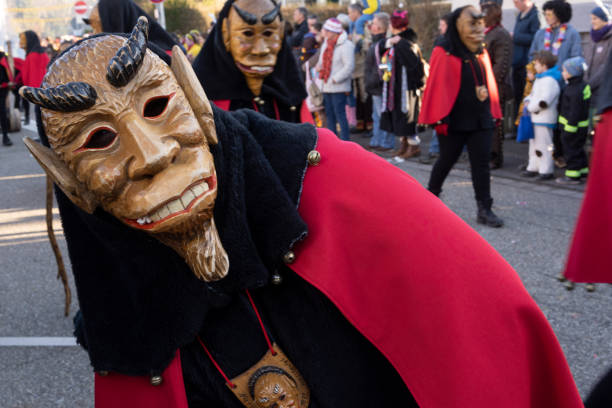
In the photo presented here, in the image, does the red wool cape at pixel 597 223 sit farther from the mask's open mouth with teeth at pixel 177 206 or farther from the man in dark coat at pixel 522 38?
the man in dark coat at pixel 522 38

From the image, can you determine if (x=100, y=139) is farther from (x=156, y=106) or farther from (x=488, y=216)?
(x=488, y=216)

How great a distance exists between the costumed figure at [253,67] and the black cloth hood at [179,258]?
7.44ft

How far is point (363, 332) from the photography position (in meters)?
1.43

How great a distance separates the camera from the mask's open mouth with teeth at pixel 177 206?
129 cm

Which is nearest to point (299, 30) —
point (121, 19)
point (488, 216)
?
point (488, 216)

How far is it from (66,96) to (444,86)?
4659mm

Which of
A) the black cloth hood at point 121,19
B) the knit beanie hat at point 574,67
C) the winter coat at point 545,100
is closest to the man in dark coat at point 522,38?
the winter coat at point 545,100

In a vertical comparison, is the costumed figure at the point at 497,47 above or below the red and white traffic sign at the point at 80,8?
above

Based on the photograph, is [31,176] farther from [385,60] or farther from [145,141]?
[145,141]

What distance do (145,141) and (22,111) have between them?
19.2m

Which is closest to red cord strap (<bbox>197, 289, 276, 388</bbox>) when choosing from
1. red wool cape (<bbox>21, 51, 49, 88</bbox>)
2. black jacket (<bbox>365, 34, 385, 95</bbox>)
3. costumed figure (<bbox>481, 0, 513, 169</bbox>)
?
costumed figure (<bbox>481, 0, 513, 169</bbox>)

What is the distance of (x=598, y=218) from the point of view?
2.05 meters

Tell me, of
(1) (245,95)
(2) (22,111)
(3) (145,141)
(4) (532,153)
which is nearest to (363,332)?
(3) (145,141)

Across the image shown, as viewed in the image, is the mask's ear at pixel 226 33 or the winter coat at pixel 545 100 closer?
the mask's ear at pixel 226 33
